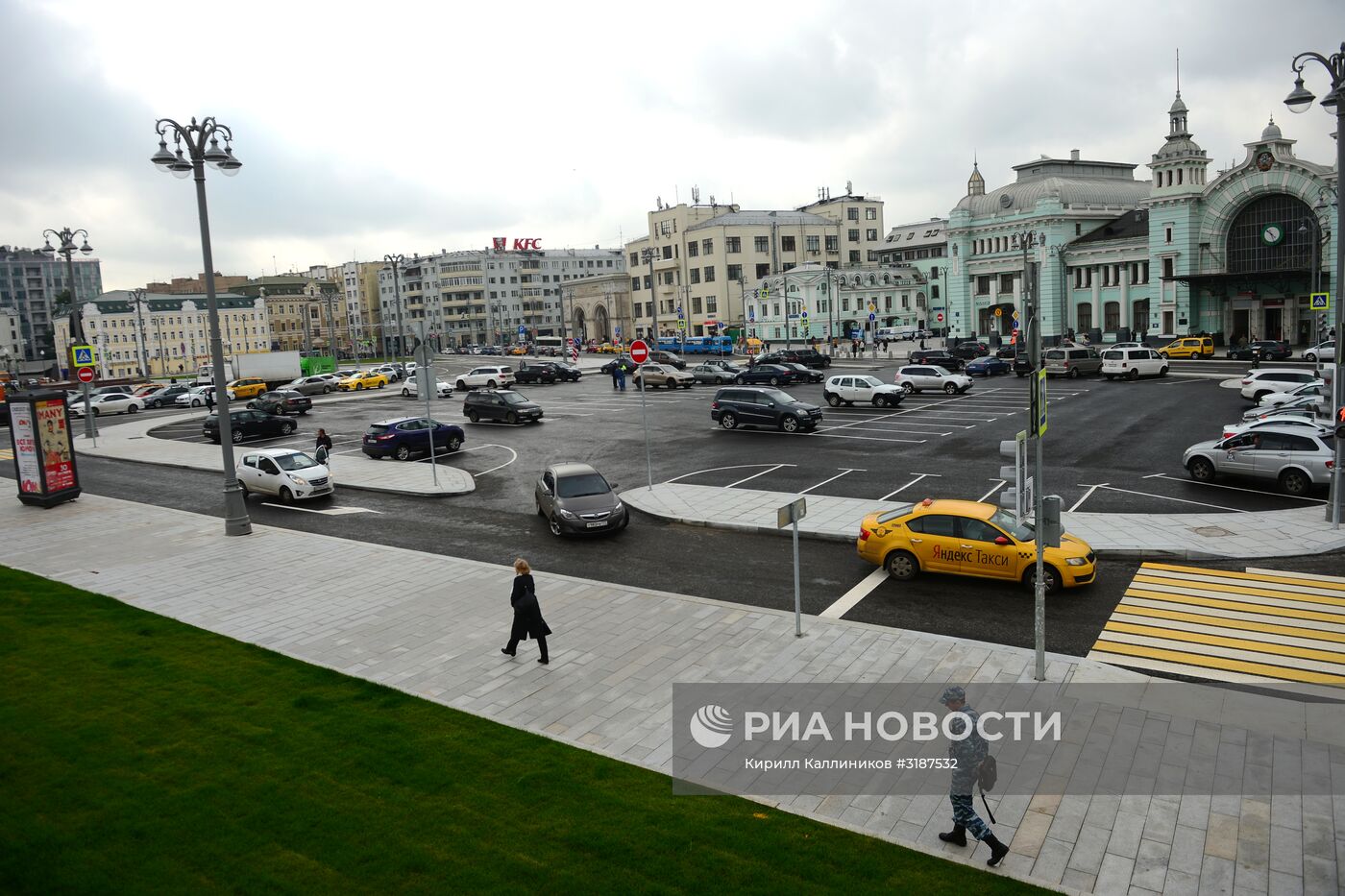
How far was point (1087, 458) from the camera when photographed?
2692cm

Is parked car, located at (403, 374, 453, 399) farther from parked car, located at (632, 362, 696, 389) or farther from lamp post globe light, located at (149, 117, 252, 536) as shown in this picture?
lamp post globe light, located at (149, 117, 252, 536)

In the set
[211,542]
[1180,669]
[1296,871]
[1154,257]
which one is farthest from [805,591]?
[1154,257]

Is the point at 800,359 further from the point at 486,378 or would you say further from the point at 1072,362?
the point at 486,378

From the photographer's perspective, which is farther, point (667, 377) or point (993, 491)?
point (667, 377)

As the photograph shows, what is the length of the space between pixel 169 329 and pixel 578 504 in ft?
438

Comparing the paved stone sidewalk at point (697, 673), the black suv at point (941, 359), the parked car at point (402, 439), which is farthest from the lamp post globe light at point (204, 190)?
the black suv at point (941, 359)

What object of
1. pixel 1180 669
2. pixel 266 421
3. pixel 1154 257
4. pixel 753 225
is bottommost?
pixel 1180 669

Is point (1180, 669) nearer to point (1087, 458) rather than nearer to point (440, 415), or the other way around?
point (1087, 458)

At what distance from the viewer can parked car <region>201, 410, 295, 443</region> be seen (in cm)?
3878

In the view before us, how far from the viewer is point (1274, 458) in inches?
862

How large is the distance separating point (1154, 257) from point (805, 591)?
67.7 m

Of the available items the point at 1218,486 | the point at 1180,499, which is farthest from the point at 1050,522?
the point at 1218,486

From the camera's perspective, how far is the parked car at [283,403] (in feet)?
158

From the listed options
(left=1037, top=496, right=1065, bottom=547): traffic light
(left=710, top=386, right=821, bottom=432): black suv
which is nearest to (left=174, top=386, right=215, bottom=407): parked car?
(left=710, top=386, right=821, bottom=432): black suv
